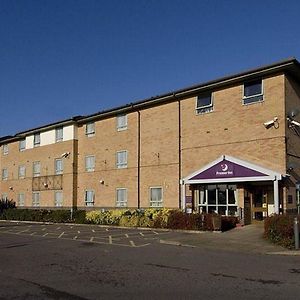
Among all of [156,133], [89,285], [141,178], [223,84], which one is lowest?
[89,285]

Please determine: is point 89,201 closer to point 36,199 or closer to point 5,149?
point 36,199

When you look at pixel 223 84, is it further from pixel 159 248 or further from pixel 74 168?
pixel 74 168

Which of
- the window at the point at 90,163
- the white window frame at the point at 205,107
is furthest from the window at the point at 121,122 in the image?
the white window frame at the point at 205,107

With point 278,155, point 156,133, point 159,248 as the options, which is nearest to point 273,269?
point 159,248

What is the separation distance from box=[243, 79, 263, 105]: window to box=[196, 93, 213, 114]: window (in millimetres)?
2259

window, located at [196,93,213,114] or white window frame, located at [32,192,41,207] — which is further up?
window, located at [196,93,213,114]

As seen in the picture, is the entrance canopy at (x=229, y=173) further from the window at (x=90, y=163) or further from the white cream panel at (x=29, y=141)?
the white cream panel at (x=29, y=141)

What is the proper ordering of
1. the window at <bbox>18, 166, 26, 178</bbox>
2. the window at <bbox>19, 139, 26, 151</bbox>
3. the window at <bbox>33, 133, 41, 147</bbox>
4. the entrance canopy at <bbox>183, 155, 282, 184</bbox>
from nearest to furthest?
the entrance canopy at <bbox>183, 155, 282, 184</bbox>, the window at <bbox>33, 133, 41, 147</bbox>, the window at <bbox>18, 166, 26, 178</bbox>, the window at <bbox>19, 139, 26, 151</bbox>

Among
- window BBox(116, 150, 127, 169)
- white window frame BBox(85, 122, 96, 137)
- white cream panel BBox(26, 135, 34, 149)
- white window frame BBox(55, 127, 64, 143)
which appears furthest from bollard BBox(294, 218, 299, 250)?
white cream panel BBox(26, 135, 34, 149)

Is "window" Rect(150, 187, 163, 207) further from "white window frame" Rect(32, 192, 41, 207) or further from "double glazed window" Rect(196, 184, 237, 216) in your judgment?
"white window frame" Rect(32, 192, 41, 207)

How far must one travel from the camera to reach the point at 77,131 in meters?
36.1

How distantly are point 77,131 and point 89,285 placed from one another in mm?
27621

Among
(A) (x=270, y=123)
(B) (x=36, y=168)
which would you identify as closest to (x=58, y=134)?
(B) (x=36, y=168)

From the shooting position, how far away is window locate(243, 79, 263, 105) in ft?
76.7
